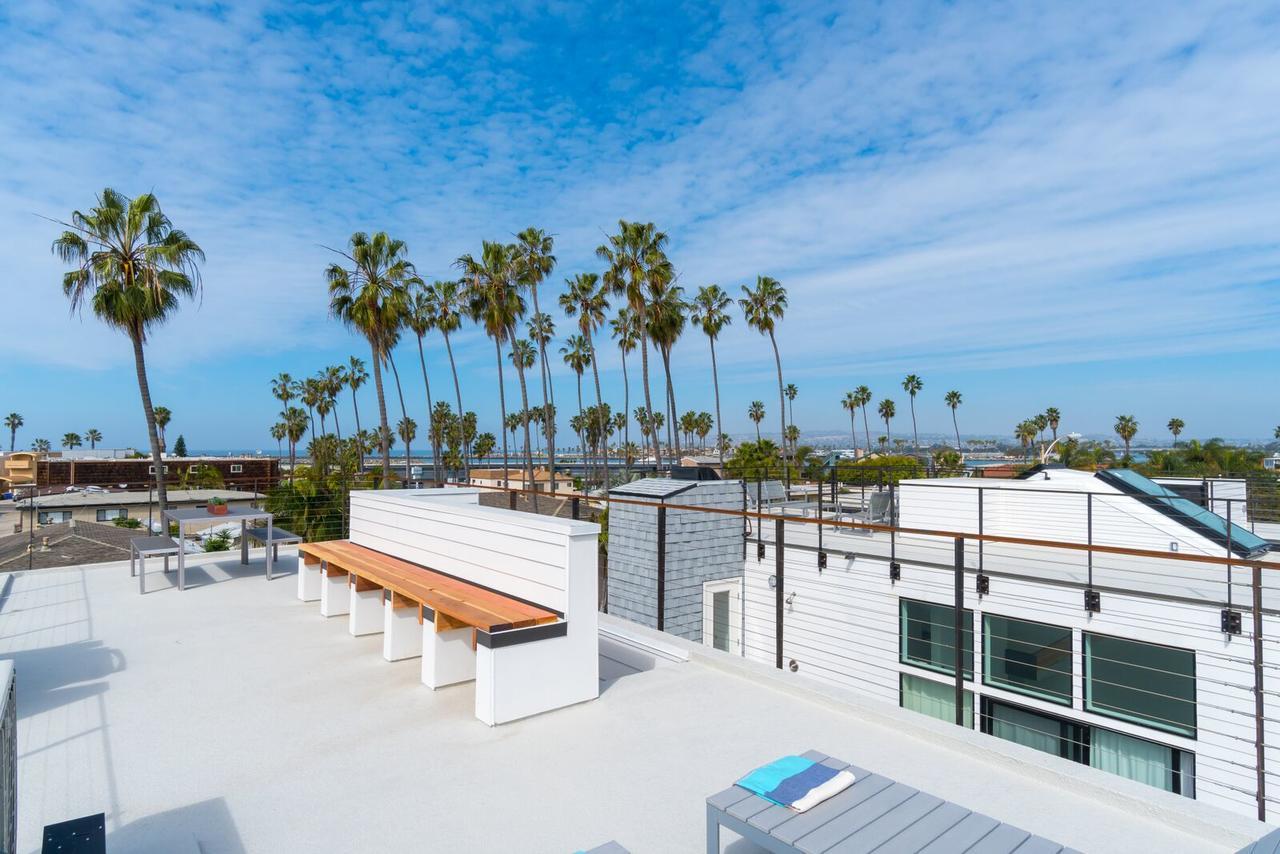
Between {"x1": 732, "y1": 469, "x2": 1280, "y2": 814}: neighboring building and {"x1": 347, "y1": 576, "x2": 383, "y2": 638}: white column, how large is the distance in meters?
3.92

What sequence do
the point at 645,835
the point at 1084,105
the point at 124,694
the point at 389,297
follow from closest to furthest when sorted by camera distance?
the point at 645,835, the point at 124,694, the point at 1084,105, the point at 389,297

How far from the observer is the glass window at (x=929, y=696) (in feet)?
23.9

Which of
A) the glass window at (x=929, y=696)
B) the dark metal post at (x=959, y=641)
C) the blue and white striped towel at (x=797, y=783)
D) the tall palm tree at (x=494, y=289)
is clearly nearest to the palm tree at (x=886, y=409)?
the tall palm tree at (x=494, y=289)

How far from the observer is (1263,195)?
13898mm

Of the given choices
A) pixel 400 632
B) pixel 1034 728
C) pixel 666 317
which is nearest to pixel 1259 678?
pixel 1034 728

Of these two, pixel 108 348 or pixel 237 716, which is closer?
pixel 237 716

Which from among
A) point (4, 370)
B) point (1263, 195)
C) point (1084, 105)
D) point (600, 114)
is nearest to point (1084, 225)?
point (1263, 195)

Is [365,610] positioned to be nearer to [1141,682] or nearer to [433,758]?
→ [433,758]

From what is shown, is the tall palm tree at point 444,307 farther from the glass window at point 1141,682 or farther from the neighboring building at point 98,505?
the glass window at point 1141,682

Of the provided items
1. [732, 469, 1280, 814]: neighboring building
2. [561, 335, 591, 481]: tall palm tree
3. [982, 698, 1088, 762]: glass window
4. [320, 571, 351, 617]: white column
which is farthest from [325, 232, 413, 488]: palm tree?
[561, 335, 591, 481]: tall palm tree

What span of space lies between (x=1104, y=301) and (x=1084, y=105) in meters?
18.0

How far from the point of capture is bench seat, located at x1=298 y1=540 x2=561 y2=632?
144 inches

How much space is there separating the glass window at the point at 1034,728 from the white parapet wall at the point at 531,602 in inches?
189

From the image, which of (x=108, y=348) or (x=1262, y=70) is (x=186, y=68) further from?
(x=1262, y=70)
